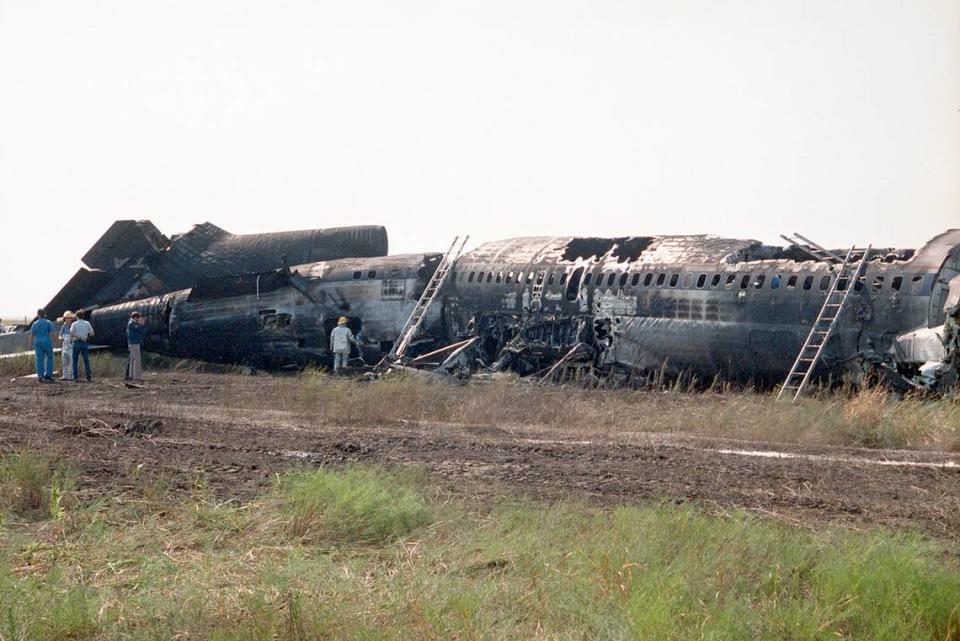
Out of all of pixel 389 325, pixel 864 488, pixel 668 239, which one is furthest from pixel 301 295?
pixel 864 488

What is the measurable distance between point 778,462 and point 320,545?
7010mm

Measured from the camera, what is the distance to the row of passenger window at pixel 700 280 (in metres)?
23.0

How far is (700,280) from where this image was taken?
25.8m

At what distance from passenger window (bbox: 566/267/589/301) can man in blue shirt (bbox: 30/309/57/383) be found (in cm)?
1211

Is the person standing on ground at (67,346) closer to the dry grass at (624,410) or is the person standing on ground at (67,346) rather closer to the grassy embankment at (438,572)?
the dry grass at (624,410)

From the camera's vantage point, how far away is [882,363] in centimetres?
2269

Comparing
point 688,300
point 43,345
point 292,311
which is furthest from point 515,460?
point 292,311

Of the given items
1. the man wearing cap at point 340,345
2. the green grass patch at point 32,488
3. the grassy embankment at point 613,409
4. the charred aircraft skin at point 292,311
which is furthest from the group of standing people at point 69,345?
the green grass patch at point 32,488

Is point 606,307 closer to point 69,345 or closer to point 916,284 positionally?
point 916,284

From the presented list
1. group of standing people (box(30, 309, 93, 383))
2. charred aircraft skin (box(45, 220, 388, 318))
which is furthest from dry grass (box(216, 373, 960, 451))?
charred aircraft skin (box(45, 220, 388, 318))

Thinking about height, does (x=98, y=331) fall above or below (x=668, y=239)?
below

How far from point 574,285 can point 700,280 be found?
354 centimetres

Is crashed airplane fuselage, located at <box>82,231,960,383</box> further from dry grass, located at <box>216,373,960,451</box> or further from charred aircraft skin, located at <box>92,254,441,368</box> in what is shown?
dry grass, located at <box>216,373,960,451</box>

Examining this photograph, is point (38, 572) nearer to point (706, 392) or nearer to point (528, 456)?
point (528, 456)
